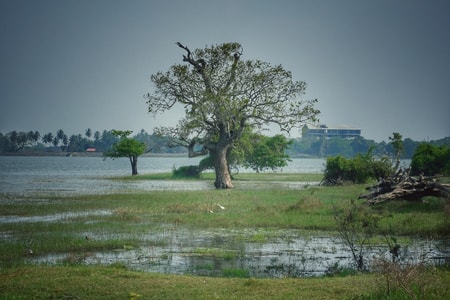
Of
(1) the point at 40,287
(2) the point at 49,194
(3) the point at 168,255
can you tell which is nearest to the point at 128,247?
(3) the point at 168,255

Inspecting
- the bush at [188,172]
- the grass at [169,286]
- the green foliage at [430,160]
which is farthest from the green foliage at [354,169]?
the grass at [169,286]

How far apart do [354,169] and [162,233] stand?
3117 centimetres

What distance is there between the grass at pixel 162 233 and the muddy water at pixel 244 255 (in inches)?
13.0

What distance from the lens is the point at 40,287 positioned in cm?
1196

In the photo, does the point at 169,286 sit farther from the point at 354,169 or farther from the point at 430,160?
the point at 430,160

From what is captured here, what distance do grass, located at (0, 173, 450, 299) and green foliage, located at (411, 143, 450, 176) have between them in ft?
50.4

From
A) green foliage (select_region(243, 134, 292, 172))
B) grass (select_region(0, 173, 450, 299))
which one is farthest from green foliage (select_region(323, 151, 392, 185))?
green foliage (select_region(243, 134, 292, 172))

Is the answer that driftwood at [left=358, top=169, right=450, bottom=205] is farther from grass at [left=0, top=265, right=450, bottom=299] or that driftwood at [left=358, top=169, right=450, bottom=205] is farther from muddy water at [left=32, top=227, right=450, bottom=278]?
grass at [left=0, top=265, right=450, bottom=299]

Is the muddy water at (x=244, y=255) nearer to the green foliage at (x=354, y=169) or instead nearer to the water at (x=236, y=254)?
the water at (x=236, y=254)

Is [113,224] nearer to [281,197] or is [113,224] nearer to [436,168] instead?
[281,197]

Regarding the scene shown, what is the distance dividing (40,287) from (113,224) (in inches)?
476

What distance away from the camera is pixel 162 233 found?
21.7 m

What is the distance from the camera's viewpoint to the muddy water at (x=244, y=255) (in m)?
15.3

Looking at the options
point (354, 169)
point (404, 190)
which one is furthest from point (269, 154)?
point (404, 190)
